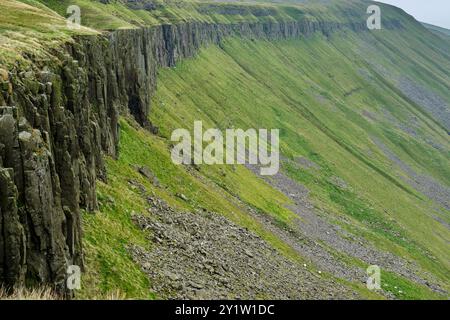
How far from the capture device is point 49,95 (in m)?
37.2

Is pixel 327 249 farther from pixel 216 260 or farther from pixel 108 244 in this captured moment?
pixel 108 244

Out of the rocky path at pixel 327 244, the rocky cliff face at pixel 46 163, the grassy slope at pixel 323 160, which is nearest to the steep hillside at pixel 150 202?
the rocky cliff face at pixel 46 163

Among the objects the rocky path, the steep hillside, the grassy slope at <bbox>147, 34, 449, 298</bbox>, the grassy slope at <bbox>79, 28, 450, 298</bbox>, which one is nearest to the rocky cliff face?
the steep hillside

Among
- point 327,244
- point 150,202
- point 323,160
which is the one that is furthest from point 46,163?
point 323,160

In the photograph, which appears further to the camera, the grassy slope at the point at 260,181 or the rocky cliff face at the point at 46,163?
the grassy slope at the point at 260,181

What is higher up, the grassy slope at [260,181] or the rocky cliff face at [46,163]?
the rocky cliff face at [46,163]

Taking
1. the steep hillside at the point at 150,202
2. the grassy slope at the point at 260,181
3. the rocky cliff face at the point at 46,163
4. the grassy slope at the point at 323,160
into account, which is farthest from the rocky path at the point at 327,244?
the rocky cliff face at the point at 46,163

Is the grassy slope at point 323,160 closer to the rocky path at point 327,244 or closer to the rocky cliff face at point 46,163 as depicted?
the rocky path at point 327,244

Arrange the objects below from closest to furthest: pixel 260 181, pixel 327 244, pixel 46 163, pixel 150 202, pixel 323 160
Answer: pixel 46 163 < pixel 150 202 < pixel 327 244 < pixel 260 181 < pixel 323 160

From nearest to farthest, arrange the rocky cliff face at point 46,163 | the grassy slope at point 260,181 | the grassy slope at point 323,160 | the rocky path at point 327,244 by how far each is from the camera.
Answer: the rocky cliff face at point 46,163 → the grassy slope at point 260,181 → the rocky path at point 327,244 → the grassy slope at point 323,160

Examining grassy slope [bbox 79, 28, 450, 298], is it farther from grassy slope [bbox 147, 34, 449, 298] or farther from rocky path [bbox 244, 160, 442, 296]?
rocky path [bbox 244, 160, 442, 296]

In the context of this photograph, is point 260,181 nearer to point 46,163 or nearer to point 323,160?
point 323,160

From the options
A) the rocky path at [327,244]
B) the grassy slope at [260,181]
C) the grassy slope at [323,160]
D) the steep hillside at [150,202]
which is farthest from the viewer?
the grassy slope at [323,160]
